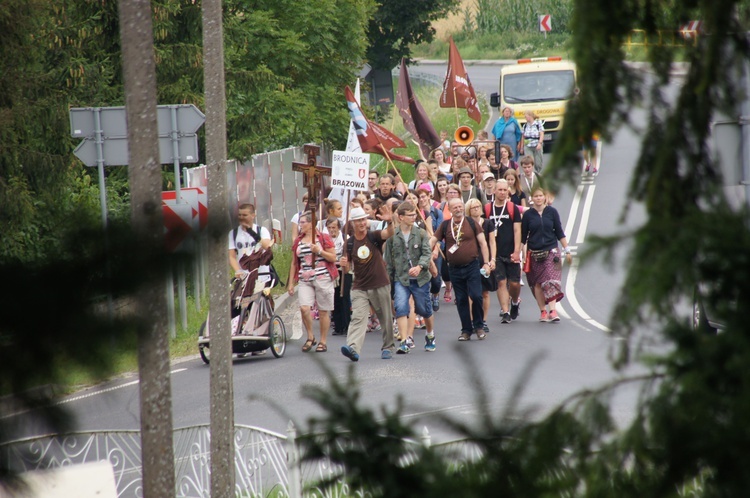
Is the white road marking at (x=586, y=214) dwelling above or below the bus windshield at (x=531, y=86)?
below

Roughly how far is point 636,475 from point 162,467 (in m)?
4.23

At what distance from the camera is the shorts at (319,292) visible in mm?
13812

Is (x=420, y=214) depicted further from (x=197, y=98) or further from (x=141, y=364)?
(x=141, y=364)

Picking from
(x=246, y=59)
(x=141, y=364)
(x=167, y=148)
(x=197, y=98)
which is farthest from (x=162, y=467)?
(x=246, y=59)

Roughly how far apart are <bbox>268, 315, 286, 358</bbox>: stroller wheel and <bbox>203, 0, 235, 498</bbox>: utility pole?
563cm

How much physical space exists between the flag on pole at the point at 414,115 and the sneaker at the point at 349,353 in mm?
10015

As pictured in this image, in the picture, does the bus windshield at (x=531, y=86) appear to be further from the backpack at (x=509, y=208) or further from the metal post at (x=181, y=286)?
the metal post at (x=181, y=286)

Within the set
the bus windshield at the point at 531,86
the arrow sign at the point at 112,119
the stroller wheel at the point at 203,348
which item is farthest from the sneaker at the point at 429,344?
the bus windshield at the point at 531,86

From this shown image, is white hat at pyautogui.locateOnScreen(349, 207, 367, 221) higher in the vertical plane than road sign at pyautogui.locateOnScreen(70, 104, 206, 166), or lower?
lower

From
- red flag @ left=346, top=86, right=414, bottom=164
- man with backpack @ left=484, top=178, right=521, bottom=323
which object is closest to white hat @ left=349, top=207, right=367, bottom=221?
man with backpack @ left=484, top=178, right=521, bottom=323

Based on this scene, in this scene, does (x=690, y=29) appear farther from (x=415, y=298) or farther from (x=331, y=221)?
(x=331, y=221)

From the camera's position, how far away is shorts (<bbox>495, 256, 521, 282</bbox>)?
596 inches

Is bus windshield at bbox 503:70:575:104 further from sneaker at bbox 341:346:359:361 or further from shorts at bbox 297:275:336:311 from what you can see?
sneaker at bbox 341:346:359:361

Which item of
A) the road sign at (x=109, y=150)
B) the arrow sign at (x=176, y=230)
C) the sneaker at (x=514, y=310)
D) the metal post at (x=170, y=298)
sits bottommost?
the sneaker at (x=514, y=310)
